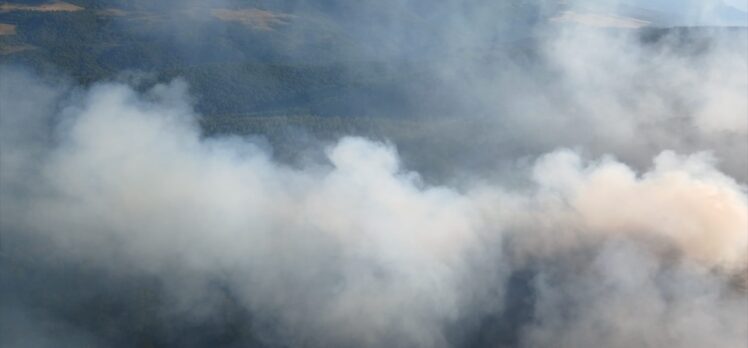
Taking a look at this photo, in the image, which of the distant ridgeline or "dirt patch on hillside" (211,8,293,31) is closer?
the distant ridgeline

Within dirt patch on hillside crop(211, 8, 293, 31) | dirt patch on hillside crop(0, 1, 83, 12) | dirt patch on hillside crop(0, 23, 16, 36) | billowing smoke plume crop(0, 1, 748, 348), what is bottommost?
billowing smoke plume crop(0, 1, 748, 348)

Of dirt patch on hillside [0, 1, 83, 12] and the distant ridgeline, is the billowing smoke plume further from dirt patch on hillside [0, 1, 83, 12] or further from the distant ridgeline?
dirt patch on hillside [0, 1, 83, 12]

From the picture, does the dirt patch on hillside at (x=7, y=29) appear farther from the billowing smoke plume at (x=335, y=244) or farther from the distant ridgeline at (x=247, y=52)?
the billowing smoke plume at (x=335, y=244)

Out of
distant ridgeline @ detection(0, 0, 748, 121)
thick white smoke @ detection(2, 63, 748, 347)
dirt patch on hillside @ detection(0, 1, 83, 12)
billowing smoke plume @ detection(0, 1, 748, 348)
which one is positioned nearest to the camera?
billowing smoke plume @ detection(0, 1, 748, 348)

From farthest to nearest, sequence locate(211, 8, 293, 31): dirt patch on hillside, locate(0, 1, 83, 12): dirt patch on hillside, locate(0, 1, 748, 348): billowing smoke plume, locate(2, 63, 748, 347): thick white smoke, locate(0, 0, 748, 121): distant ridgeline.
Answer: locate(211, 8, 293, 31): dirt patch on hillside
locate(0, 1, 83, 12): dirt patch on hillside
locate(0, 0, 748, 121): distant ridgeline
locate(2, 63, 748, 347): thick white smoke
locate(0, 1, 748, 348): billowing smoke plume

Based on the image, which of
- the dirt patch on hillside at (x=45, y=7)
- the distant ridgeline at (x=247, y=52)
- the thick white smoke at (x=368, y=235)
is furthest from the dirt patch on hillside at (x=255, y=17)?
the thick white smoke at (x=368, y=235)

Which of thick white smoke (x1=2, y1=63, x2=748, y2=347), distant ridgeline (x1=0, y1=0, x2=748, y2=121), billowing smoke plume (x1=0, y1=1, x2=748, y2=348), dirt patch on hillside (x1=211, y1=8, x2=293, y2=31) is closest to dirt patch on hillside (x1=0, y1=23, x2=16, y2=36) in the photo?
distant ridgeline (x1=0, y1=0, x2=748, y2=121)

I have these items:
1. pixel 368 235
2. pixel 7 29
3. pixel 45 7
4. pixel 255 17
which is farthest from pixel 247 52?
pixel 368 235

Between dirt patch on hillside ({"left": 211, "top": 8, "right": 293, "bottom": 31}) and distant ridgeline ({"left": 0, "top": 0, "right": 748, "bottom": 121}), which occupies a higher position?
dirt patch on hillside ({"left": 211, "top": 8, "right": 293, "bottom": 31})
